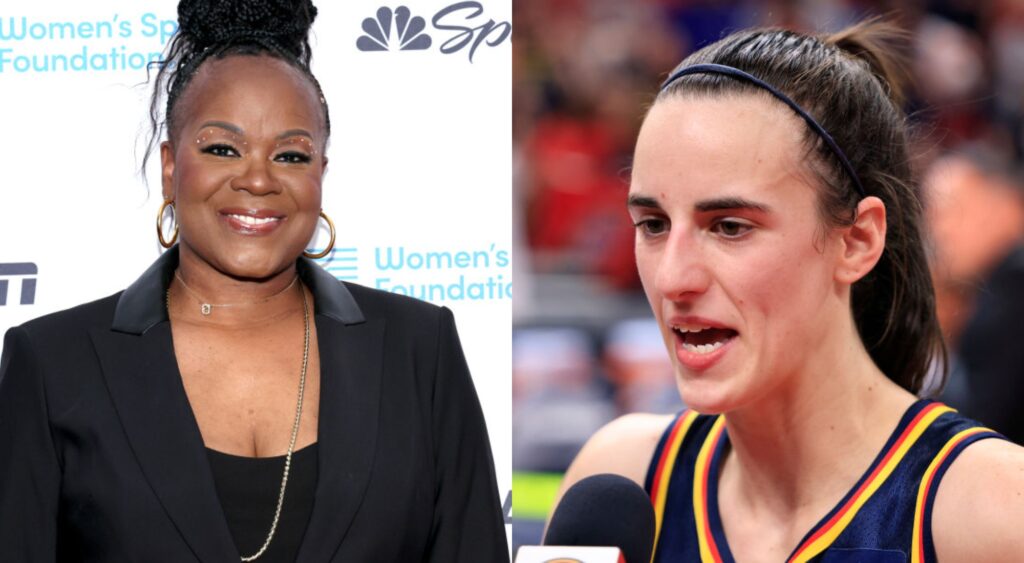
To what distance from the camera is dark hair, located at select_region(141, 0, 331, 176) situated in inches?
92.7

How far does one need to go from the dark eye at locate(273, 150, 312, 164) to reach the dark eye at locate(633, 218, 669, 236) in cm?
57

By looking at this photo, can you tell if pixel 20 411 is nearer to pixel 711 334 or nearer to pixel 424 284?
pixel 424 284

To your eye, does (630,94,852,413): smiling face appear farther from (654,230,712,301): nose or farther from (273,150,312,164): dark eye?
(273,150,312,164): dark eye

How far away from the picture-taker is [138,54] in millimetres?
2684

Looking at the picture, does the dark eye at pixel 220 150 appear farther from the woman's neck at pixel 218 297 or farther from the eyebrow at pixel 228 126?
the woman's neck at pixel 218 297

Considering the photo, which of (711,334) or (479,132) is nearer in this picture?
(711,334)

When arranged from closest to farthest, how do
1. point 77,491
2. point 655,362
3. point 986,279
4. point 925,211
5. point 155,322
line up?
point 77,491 < point 155,322 < point 925,211 < point 986,279 < point 655,362

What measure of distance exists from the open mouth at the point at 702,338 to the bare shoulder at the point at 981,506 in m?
0.43

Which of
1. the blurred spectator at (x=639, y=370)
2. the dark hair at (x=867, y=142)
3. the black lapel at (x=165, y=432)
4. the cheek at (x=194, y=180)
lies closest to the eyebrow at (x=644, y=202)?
the dark hair at (x=867, y=142)

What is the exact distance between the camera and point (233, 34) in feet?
7.74

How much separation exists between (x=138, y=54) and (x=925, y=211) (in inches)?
60.0

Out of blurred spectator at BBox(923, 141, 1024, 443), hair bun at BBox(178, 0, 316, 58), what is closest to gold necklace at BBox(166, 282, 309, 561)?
hair bun at BBox(178, 0, 316, 58)

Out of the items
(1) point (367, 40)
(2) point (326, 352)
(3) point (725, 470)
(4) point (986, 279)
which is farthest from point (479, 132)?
(4) point (986, 279)

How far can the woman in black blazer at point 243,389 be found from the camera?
2107 millimetres
